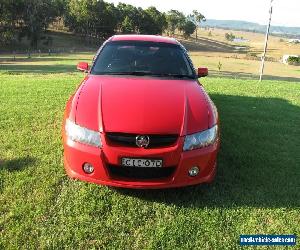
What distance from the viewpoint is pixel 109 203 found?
4180 mm

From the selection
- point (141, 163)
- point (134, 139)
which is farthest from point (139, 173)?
point (134, 139)

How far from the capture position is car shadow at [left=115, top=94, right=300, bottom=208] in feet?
14.3

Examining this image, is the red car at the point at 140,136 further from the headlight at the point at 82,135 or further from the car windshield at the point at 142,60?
the car windshield at the point at 142,60

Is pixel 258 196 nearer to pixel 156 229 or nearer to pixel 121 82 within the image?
pixel 156 229

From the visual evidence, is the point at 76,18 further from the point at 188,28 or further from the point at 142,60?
the point at 142,60

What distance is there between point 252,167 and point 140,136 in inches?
77.7

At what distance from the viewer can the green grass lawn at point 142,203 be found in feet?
12.0

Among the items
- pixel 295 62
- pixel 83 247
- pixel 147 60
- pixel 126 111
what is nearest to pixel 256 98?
pixel 147 60

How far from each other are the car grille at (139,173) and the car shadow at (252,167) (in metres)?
0.36

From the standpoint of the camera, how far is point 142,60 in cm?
578

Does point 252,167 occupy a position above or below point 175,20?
below

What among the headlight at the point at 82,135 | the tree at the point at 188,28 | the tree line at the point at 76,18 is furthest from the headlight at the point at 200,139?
the tree at the point at 188,28

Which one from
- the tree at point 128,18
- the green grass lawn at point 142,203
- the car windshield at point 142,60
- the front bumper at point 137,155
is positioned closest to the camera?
the green grass lawn at point 142,203

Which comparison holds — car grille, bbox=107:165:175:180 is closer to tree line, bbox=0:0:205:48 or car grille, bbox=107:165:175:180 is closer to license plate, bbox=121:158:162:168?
license plate, bbox=121:158:162:168
